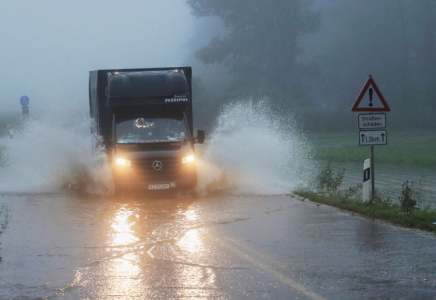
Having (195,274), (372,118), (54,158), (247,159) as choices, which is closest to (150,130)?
(247,159)

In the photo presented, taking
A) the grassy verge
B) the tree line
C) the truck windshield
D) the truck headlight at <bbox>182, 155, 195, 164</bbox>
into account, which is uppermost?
the tree line

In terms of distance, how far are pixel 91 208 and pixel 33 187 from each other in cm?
609

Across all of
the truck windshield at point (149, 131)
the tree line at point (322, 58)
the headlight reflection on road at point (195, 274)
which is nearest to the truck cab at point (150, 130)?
the truck windshield at point (149, 131)

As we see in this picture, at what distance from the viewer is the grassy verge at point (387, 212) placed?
12.7m

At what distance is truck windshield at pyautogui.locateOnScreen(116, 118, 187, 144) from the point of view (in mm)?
18672

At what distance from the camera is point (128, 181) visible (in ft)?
59.1

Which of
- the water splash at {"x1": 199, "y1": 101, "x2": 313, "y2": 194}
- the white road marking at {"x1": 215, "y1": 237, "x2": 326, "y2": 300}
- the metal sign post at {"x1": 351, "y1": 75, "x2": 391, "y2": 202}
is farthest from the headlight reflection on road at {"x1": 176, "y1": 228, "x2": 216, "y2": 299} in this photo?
the water splash at {"x1": 199, "y1": 101, "x2": 313, "y2": 194}

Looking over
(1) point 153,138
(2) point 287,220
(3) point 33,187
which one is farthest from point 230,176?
(2) point 287,220

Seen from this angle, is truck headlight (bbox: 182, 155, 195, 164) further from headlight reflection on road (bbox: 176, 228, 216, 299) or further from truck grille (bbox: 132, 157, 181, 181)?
headlight reflection on road (bbox: 176, 228, 216, 299)

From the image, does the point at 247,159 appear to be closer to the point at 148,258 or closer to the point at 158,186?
the point at 158,186

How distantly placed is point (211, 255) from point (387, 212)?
16.4ft

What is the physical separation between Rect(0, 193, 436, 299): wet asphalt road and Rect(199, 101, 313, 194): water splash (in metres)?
4.47

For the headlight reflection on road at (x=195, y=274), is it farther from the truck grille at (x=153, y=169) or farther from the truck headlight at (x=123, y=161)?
the truck headlight at (x=123, y=161)

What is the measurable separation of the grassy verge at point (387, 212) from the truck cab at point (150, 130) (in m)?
3.51
